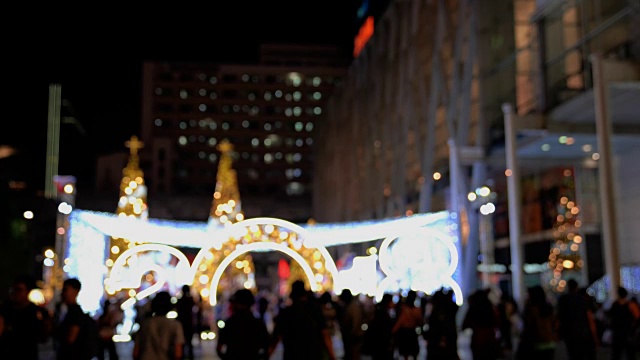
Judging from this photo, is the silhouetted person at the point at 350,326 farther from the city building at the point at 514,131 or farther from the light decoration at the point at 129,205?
the light decoration at the point at 129,205

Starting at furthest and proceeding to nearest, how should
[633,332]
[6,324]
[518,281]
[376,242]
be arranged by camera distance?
[376,242]
[518,281]
[633,332]
[6,324]

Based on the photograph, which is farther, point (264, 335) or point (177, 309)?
point (177, 309)

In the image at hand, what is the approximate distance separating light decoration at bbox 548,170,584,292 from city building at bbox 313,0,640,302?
0.06m

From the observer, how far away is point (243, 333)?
8047 mm

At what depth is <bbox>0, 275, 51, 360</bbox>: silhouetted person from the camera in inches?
311

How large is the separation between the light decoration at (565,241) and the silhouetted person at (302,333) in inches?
1077

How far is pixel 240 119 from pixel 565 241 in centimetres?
8970

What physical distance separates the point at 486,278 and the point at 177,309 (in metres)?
15.9

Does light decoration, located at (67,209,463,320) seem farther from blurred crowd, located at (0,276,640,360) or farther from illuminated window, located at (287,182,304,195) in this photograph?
illuminated window, located at (287,182,304,195)

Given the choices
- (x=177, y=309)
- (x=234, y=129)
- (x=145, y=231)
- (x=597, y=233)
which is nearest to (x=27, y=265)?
(x=145, y=231)

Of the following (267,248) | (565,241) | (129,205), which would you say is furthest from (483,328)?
(129,205)

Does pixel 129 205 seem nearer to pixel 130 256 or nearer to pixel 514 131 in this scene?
pixel 130 256

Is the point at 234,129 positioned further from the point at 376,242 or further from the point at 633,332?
the point at 633,332

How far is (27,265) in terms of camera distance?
96.5 feet
